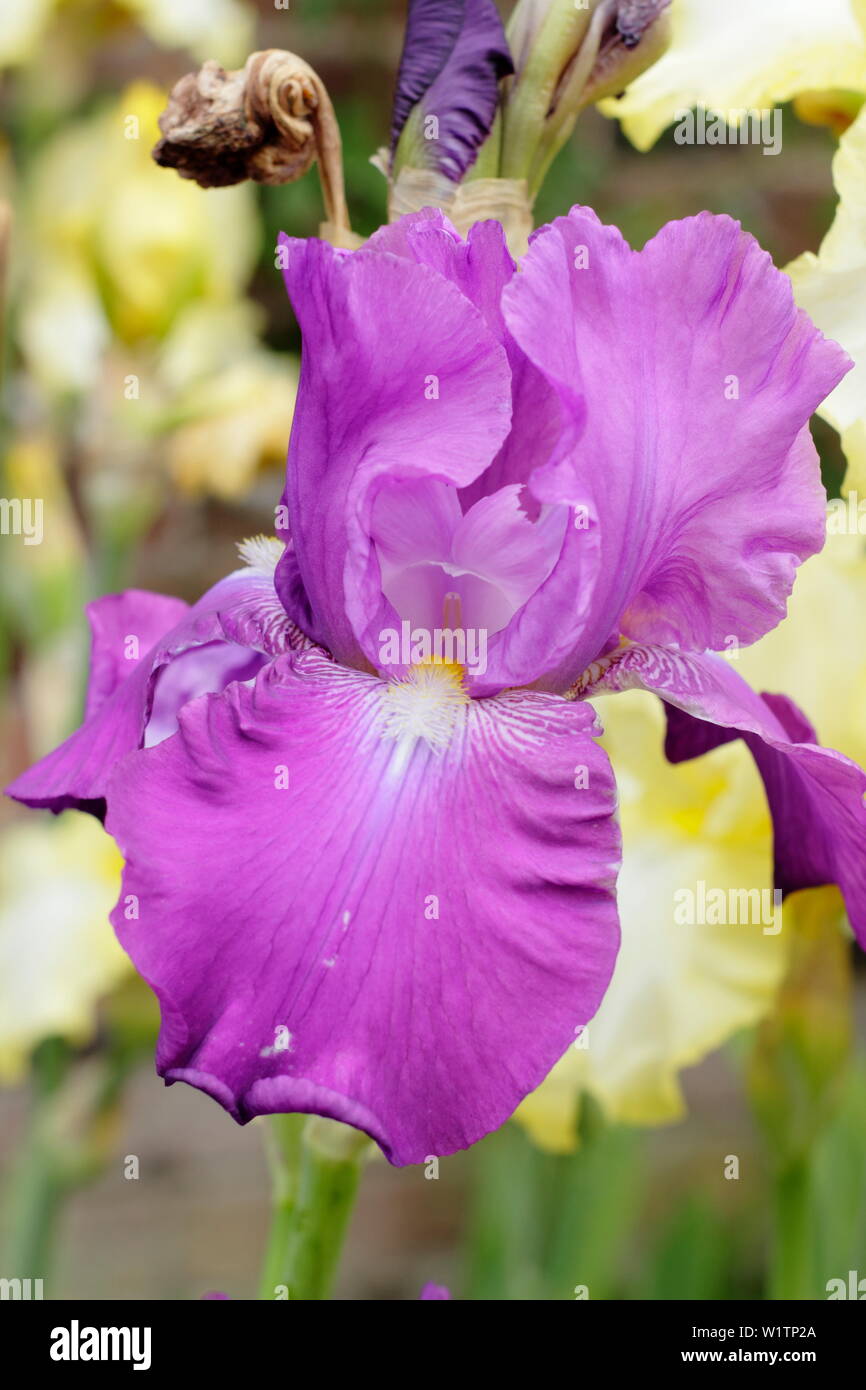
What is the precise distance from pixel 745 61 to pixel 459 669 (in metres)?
0.28

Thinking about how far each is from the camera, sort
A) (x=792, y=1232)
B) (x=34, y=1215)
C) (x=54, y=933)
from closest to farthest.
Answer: (x=792, y=1232) → (x=34, y=1215) → (x=54, y=933)

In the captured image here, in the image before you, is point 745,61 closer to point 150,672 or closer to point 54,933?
point 150,672

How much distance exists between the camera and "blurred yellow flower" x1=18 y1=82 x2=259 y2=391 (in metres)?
0.97

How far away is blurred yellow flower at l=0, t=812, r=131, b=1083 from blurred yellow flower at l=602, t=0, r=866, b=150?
25.2 inches

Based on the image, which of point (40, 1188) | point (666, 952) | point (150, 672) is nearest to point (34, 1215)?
point (40, 1188)

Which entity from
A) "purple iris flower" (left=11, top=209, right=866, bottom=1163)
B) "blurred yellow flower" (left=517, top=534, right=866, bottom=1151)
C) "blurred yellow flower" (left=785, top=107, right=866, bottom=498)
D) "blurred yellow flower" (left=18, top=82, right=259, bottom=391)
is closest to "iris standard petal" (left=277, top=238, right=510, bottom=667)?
"purple iris flower" (left=11, top=209, right=866, bottom=1163)

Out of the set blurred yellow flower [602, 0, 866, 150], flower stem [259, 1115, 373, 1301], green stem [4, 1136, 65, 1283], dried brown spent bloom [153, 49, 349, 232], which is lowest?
green stem [4, 1136, 65, 1283]

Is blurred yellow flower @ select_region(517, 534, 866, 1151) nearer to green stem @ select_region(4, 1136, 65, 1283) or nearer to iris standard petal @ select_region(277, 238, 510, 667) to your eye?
iris standard petal @ select_region(277, 238, 510, 667)

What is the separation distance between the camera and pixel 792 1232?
59 cm

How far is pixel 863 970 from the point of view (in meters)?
1.65
